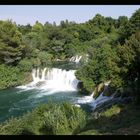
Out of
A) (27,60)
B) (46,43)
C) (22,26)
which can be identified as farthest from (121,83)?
(22,26)

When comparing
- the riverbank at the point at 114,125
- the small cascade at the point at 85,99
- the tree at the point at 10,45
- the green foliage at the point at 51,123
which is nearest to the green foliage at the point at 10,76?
the tree at the point at 10,45

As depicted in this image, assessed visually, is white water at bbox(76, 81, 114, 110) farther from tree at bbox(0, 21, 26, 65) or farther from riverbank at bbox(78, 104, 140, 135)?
tree at bbox(0, 21, 26, 65)

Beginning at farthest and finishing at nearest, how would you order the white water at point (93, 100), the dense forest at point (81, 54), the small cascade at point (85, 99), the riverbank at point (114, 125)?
the small cascade at point (85, 99)
the white water at point (93, 100)
the dense forest at point (81, 54)
the riverbank at point (114, 125)

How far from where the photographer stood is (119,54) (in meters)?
14.7

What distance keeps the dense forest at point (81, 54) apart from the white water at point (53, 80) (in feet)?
2.45

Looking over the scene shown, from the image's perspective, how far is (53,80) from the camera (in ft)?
85.2

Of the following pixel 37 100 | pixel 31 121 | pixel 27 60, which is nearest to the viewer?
pixel 31 121

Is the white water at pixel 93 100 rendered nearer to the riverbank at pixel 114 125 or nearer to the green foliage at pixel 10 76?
the riverbank at pixel 114 125

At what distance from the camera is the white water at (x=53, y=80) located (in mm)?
24031

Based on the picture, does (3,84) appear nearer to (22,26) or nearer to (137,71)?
(137,71)

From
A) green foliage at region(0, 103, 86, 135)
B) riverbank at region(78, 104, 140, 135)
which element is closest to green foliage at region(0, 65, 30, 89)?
riverbank at region(78, 104, 140, 135)

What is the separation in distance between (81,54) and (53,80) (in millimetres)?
9056

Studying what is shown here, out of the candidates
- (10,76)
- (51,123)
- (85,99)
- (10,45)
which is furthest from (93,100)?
(10,45)

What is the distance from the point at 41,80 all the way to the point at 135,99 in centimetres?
1388
